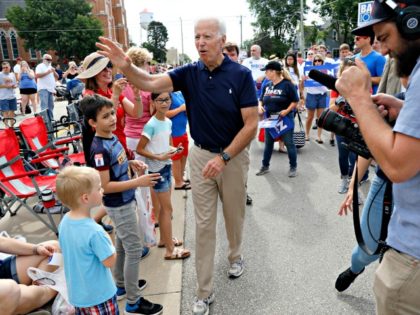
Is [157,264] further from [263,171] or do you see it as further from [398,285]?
[263,171]

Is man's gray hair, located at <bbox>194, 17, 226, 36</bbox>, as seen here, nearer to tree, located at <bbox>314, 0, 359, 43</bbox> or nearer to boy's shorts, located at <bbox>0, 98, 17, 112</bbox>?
boy's shorts, located at <bbox>0, 98, 17, 112</bbox>

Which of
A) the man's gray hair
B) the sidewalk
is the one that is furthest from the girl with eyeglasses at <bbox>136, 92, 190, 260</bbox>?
the man's gray hair

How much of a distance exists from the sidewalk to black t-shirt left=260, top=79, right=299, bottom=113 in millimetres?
2219

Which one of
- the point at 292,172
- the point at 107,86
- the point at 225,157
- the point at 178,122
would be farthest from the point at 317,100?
the point at 225,157

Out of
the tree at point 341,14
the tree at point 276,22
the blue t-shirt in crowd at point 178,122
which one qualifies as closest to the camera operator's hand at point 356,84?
the blue t-shirt in crowd at point 178,122

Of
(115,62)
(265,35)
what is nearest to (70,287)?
(115,62)

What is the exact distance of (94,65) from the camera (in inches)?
126

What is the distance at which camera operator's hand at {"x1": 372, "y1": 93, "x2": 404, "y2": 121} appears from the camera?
1.62m

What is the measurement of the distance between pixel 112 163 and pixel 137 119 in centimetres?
125

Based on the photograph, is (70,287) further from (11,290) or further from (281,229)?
(281,229)

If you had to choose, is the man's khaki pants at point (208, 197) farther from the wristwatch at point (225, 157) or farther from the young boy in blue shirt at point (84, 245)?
the young boy in blue shirt at point (84, 245)

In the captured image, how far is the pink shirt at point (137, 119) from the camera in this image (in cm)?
363

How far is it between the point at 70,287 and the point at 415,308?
1766 millimetres

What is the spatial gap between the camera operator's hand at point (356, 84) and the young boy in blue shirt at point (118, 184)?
57.1 inches
